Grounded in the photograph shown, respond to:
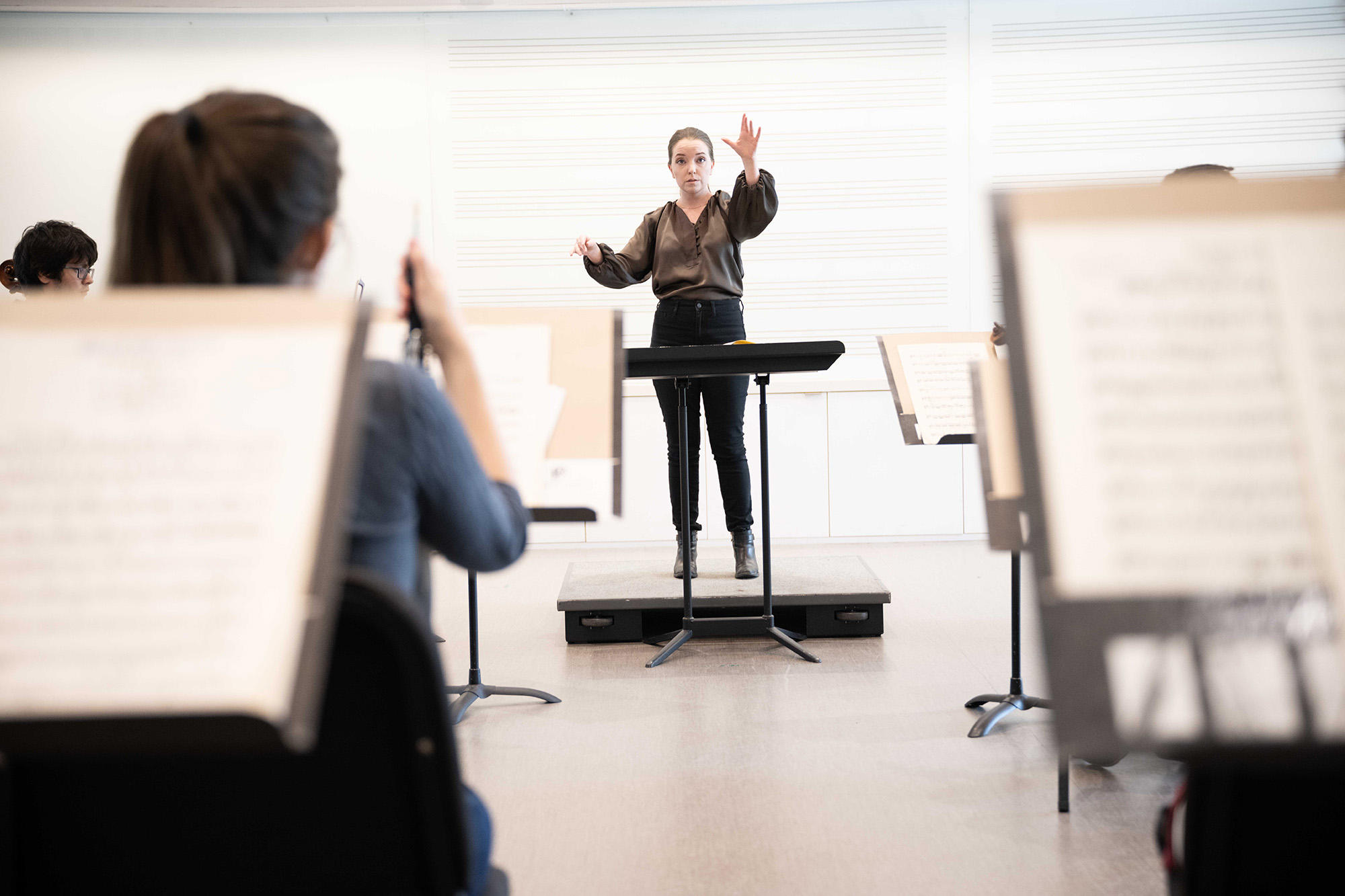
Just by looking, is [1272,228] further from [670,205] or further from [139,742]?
[670,205]

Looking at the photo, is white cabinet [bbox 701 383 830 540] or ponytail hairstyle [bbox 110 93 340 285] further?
white cabinet [bbox 701 383 830 540]

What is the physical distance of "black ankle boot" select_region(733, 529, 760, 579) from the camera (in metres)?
3.23

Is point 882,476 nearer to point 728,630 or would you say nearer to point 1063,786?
point 728,630

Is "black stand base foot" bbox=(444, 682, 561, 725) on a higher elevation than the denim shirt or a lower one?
lower

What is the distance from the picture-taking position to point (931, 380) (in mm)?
2219

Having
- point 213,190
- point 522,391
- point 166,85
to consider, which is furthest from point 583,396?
point 166,85

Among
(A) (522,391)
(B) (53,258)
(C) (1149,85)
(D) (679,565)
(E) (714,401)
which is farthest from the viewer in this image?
(C) (1149,85)

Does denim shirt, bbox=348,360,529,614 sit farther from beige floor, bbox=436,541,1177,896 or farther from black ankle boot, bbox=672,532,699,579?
black ankle boot, bbox=672,532,699,579

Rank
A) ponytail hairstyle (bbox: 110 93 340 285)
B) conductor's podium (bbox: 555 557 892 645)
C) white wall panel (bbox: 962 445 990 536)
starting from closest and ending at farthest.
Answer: ponytail hairstyle (bbox: 110 93 340 285), conductor's podium (bbox: 555 557 892 645), white wall panel (bbox: 962 445 990 536)

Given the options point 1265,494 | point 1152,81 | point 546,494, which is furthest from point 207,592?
point 1152,81

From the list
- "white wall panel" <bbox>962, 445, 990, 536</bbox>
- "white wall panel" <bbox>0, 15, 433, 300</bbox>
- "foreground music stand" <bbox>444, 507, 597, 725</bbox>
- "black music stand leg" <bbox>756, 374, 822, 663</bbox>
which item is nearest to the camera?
"foreground music stand" <bbox>444, 507, 597, 725</bbox>

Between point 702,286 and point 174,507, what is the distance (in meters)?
2.76

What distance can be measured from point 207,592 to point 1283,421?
61 cm

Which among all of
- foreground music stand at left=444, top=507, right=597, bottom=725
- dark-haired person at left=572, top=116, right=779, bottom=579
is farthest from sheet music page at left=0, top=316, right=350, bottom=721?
dark-haired person at left=572, top=116, right=779, bottom=579
